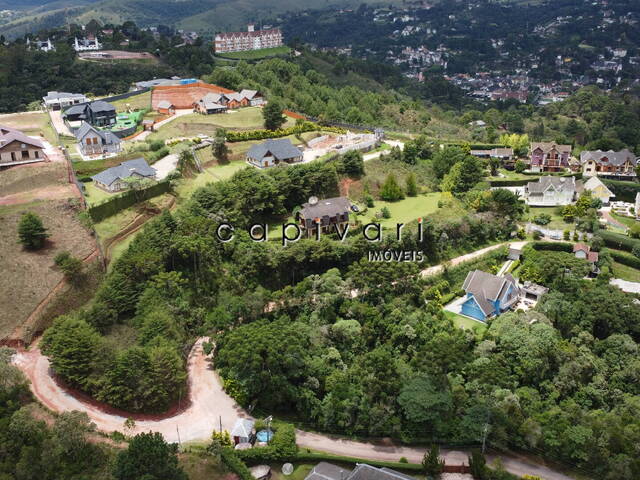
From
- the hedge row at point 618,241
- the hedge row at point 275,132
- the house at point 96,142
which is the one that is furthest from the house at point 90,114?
the hedge row at point 618,241

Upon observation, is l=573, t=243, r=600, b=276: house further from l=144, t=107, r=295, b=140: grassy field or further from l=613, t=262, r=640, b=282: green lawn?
l=144, t=107, r=295, b=140: grassy field

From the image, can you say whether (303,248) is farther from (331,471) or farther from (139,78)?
(139,78)

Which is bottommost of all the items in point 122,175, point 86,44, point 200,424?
point 200,424

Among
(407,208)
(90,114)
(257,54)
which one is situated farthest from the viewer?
(257,54)

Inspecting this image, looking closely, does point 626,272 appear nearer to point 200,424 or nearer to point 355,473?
point 355,473

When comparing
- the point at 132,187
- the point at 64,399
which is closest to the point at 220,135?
the point at 132,187

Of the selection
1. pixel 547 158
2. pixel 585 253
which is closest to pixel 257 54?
pixel 547 158
